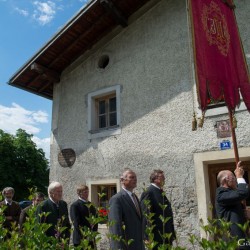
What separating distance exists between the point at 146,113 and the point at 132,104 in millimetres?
449

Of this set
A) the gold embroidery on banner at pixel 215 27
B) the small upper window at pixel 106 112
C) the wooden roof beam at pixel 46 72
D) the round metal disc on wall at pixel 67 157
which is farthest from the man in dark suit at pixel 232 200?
the wooden roof beam at pixel 46 72

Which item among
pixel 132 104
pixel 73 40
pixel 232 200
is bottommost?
pixel 232 200

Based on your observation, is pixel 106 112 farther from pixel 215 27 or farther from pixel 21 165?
pixel 21 165

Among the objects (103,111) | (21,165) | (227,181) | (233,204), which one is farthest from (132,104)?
(21,165)

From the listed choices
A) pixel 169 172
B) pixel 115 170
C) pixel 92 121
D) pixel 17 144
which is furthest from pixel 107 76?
pixel 17 144

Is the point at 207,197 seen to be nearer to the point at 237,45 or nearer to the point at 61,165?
the point at 237,45

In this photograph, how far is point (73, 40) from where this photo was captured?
848 cm

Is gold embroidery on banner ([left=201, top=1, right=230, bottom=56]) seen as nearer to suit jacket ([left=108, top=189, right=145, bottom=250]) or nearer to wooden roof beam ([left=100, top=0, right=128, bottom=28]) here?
suit jacket ([left=108, top=189, right=145, bottom=250])

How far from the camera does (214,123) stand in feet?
20.7

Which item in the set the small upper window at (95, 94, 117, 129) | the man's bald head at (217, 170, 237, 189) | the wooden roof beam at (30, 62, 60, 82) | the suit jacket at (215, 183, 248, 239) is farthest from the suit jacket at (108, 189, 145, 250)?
the wooden roof beam at (30, 62, 60, 82)

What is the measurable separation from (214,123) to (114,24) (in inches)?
144

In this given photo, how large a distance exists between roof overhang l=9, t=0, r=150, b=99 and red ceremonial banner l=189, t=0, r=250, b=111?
10.4 ft

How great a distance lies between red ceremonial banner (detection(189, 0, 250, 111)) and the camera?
456 centimetres

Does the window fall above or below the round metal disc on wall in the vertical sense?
above
